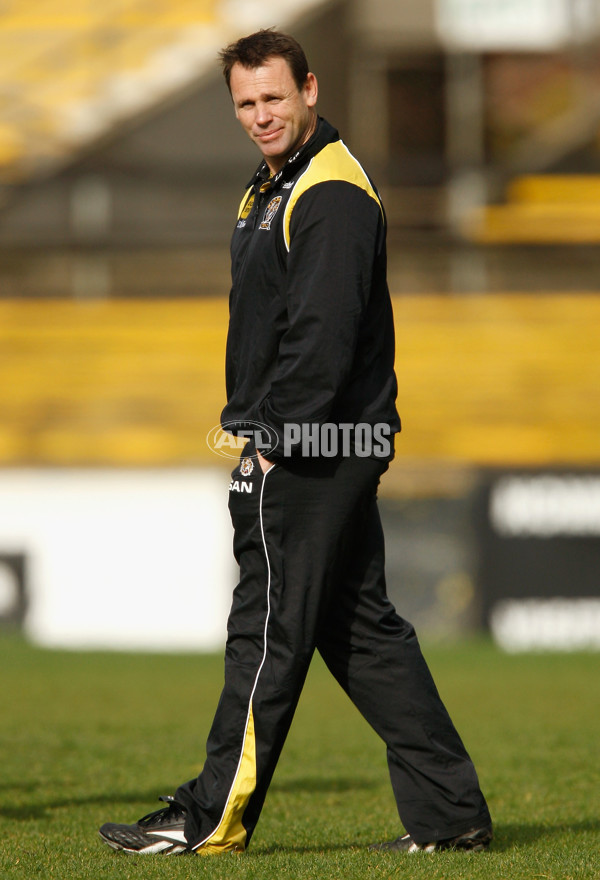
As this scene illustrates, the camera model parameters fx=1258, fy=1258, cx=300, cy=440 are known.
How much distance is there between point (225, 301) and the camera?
1207cm

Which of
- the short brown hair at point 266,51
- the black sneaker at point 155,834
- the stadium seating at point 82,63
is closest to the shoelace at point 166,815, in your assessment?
the black sneaker at point 155,834

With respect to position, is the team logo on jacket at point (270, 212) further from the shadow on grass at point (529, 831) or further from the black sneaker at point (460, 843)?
the shadow on grass at point (529, 831)

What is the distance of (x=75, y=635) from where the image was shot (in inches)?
340

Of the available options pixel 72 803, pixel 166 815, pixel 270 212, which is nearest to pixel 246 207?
pixel 270 212

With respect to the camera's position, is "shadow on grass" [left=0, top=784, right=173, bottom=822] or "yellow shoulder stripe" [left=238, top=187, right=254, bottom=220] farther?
"shadow on grass" [left=0, top=784, right=173, bottom=822]

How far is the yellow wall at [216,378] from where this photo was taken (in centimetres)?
1060

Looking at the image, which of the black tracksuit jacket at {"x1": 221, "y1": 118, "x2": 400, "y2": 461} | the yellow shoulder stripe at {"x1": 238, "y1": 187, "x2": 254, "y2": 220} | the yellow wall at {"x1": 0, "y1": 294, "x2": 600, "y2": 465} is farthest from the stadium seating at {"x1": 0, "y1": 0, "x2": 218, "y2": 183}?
the black tracksuit jacket at {"x1": 221, "y1": 118, "x2": 400, "y2": 461}

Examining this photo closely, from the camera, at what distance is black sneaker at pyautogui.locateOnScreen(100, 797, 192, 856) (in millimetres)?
2832

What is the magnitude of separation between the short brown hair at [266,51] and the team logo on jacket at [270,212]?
0.86 ft

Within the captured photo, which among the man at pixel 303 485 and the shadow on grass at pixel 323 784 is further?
the shadow on grass at pixel 323 784

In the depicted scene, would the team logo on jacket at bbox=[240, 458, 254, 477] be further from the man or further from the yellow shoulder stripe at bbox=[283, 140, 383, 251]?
the yellow shoulder stripe at bbox=[283, 140, 383, 251]

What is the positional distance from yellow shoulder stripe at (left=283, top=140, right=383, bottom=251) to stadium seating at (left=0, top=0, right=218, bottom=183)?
1078 centimetres

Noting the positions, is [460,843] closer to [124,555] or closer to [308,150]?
[308,150]

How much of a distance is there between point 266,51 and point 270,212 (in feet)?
1.16
